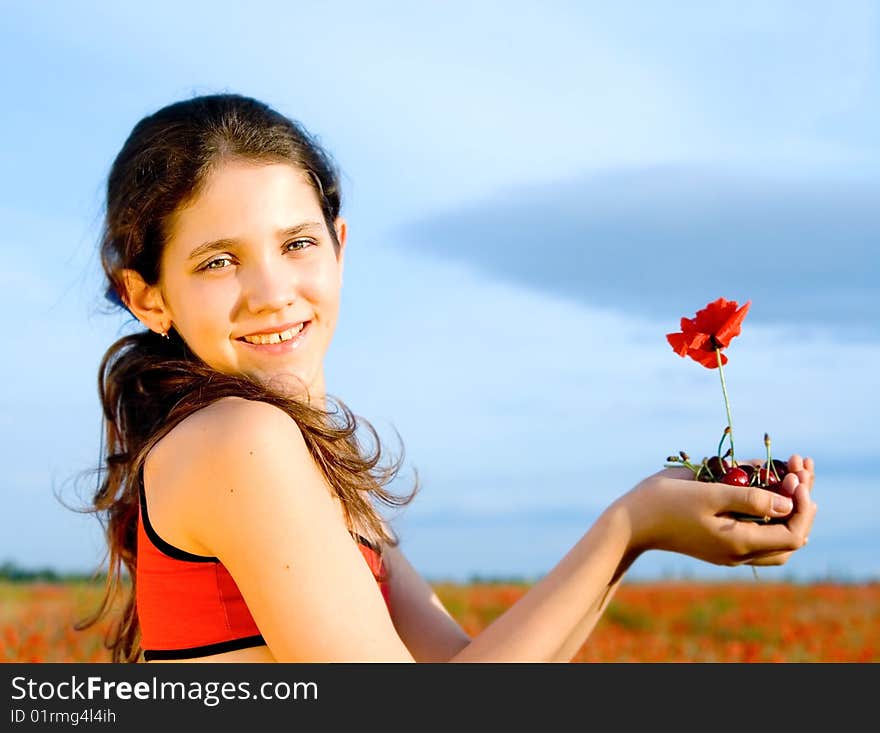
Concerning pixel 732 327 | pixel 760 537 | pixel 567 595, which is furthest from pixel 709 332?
pixel 567 595

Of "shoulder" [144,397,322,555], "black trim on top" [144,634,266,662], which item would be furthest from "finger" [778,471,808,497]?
"black trim on top" [144,634,266,662]

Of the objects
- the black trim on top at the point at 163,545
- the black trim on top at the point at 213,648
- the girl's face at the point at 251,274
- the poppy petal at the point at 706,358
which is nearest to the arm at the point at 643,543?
the poppy petal at the point at 706,358

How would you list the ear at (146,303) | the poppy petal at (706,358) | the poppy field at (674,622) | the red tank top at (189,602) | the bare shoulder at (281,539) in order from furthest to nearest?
the poppy field at (674,622), the ear at (146,303), the poppy petal at (706,358), the red tank top at (189,602), the bare shoulder at (281,539)

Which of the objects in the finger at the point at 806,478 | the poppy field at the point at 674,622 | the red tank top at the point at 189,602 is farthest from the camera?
the poppy field at the point at 674,622

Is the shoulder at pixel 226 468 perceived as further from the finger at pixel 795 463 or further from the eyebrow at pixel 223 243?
the finger at pixel 795 463

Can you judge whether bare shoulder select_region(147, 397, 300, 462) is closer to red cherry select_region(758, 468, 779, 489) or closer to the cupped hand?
the cupped hand

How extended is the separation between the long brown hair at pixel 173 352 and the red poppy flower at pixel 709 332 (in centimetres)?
92

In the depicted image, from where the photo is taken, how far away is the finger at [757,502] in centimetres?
251

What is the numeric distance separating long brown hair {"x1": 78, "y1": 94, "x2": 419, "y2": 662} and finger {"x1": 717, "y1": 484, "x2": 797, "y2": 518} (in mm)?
988

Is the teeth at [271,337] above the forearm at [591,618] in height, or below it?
above

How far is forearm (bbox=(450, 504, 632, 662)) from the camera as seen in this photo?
269 centimetres

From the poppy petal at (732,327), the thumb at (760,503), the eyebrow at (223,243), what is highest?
the eyebrow at (223,243)
